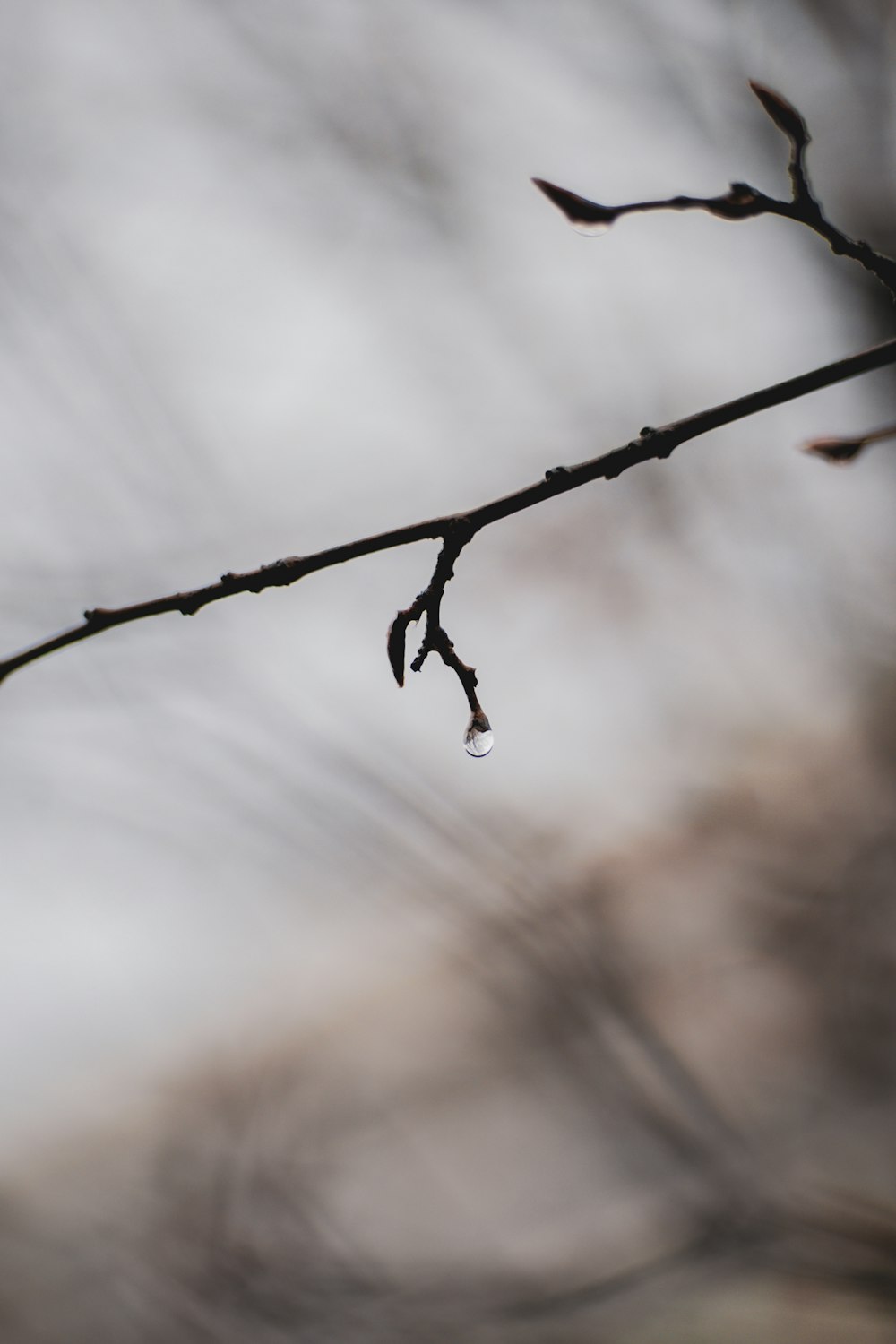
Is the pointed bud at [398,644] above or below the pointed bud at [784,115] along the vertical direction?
below

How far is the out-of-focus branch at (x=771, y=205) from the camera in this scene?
416mm

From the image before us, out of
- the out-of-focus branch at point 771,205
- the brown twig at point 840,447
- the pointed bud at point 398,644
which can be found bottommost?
the pointed bud at point 398,644

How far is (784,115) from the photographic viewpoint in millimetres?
443

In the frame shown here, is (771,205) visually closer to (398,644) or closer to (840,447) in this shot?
(840,447)

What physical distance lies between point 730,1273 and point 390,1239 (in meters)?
1.00

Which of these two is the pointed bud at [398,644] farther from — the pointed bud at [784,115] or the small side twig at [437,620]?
the pointed bud at [784,115]

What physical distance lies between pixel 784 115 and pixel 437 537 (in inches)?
11.4

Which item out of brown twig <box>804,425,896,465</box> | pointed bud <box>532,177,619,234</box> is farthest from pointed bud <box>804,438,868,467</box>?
pointed bud <box>532,177,619,234</box>

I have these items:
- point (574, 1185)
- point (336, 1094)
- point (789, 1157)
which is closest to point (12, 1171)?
point (336, 1094)

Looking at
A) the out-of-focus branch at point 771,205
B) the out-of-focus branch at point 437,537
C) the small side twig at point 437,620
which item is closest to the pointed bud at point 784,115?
the out-of-focus branch at point 771,205

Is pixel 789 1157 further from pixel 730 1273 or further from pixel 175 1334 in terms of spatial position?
pixel 175 1334

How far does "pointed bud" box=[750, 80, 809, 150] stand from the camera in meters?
0.44

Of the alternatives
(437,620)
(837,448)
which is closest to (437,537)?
(437,620)

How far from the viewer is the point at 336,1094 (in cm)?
269
